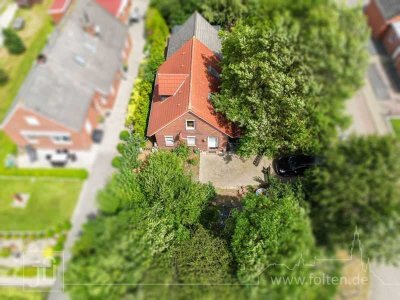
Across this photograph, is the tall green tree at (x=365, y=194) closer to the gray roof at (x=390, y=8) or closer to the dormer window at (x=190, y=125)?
the dormer window at (x=190, y=125)

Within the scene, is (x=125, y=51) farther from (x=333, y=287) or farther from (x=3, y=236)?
(x=333, y=287)

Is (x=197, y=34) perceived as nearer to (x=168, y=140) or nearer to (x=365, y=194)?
(x=168, y=140)

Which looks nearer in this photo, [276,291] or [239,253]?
[276,291]

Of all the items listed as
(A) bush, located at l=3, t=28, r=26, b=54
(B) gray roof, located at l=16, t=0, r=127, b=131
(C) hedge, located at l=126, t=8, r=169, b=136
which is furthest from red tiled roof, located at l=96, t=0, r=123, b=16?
(A) bush, located at l=3, t=28, r=26, b=54

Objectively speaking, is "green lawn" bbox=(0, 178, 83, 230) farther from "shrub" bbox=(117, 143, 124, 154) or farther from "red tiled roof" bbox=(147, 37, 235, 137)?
"red tiled roof" bbox=(147, 37, 235, 137)

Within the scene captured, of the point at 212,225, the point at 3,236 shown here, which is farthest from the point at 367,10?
the point at 3,236

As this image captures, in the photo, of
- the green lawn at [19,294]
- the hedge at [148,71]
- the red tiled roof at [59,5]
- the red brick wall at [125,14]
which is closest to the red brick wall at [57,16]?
the red tiled roof at [59,5]

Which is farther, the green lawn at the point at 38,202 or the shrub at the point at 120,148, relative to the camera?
the shrub at the point at 120,148
